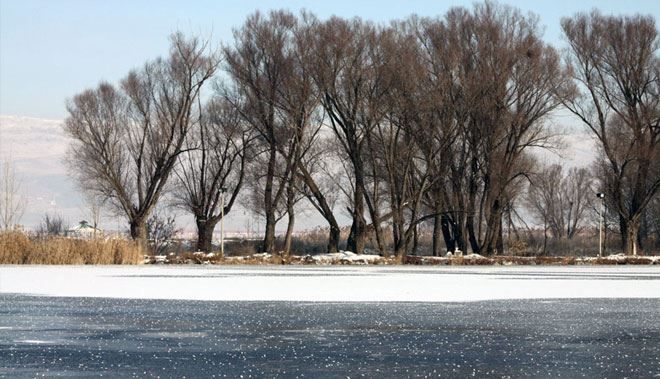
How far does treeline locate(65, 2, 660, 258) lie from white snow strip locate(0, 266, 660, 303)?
21.2m

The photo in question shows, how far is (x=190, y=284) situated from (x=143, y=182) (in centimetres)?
4099

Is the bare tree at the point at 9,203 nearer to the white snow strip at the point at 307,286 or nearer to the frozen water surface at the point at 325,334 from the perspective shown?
the white snow strip at the point at 307,286

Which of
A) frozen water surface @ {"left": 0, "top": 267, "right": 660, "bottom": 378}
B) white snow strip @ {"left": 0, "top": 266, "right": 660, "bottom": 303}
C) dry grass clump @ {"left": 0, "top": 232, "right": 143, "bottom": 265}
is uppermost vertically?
dry grass clump @ {"left": 0, "top": 232, "right": 143, "bottom": 265}

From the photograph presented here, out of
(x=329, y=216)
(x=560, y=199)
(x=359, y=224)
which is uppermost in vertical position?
(x=560, y=199)

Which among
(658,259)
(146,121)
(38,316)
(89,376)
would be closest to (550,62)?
(658,259)

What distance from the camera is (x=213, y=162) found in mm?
66938

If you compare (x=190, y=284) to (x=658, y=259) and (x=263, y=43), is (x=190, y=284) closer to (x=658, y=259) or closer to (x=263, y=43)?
(x=658, y=259)

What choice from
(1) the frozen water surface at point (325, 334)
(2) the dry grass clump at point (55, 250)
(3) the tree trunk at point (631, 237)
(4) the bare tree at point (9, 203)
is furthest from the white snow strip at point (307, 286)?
(3) the tree trunk at point (631, 237)

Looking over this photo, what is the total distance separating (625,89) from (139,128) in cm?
2843

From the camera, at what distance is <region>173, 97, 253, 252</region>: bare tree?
208 ft

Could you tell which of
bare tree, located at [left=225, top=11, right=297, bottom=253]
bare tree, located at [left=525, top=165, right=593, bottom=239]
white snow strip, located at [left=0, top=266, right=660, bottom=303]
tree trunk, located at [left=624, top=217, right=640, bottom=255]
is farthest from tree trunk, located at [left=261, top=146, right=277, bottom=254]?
bare tree, located at [left=525, top=165, right=593, bottom=239]

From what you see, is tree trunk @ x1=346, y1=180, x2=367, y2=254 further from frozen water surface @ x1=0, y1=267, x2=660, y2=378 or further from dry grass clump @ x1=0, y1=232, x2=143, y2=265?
frozen water surface @ x1=0, y1=267, x2=660, y2=378

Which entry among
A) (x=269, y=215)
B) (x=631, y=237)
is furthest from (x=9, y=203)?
(x=631, y=237)

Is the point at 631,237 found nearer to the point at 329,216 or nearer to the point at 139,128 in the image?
the point at 329,216
